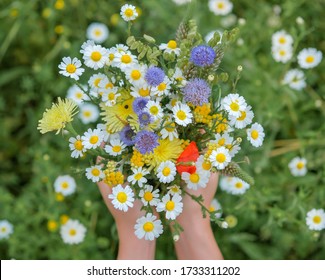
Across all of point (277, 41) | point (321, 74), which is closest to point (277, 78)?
point (277, 41)

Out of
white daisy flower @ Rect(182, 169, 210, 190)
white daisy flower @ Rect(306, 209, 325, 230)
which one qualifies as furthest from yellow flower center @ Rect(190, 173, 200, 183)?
white daisy flower @ Rect(306, 209, 325, 230)

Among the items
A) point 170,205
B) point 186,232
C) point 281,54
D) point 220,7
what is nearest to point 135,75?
point 170,205

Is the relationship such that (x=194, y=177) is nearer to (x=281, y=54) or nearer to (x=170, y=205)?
(x=170, y=205)

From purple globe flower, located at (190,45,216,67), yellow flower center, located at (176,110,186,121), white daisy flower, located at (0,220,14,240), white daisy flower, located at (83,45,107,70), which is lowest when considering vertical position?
yellow flower center, located at (176,110,186,121)

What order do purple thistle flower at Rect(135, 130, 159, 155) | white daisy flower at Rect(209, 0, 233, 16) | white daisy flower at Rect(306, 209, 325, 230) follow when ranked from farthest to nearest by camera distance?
white daisy flower at Rect(209, 0, 233, 16)
white daisy flower at Rect(306, 209, 325, 230)
purple thistle flower at Rect(135, 130, 159, 155)

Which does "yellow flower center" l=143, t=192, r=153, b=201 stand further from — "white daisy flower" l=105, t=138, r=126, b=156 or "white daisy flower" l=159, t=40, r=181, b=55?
"white daisy flower" l=159, t=40, r=181, b=55
